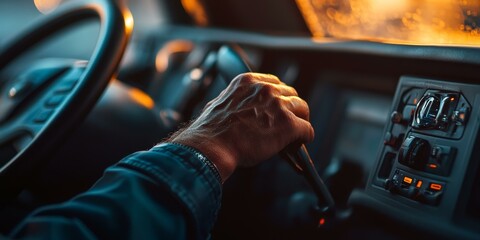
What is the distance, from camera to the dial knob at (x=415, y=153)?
88 centimetres

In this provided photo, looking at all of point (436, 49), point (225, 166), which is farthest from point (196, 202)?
point (436, 49)

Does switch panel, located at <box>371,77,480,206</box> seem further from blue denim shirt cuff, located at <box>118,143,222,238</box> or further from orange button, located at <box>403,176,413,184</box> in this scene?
blue denim shirt cuff, located at <box>118,143,222,238</box>

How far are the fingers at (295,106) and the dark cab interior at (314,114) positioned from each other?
0.13 meters

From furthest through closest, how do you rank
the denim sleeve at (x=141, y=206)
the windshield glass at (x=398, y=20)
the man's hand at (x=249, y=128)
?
the windshield glass at (x=398, y=20)
the man's hand at (x=249, y=128)
the denim sleeve at (x=141, y=206)

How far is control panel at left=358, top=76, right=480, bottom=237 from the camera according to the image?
847 mm

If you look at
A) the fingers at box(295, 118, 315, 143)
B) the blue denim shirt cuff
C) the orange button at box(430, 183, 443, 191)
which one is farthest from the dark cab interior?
the blue denim shirt cuff

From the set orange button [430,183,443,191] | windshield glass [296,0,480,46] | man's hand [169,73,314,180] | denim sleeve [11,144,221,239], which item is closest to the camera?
denim sleeve [11,144,221,239]

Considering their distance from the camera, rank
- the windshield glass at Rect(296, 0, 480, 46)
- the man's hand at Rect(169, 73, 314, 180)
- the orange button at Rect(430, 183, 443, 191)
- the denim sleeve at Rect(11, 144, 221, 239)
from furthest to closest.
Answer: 1. the windshield glass at Rect(296, 0, 480, 46)
2. the orange button at Rect(430, 183, 443, 191)
3. the man's hand at Rect(169, 73, 314, 180)
4. the denim sleeve at Rect(11, 144, 221, 239)

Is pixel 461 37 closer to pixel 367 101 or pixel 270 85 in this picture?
pixel 367 101

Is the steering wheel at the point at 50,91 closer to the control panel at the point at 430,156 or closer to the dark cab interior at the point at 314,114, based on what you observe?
the dark cab interior at the point at 314,114

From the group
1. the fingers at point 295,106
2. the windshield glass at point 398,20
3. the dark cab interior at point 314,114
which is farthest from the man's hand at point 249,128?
the windshield glass at point 398,20

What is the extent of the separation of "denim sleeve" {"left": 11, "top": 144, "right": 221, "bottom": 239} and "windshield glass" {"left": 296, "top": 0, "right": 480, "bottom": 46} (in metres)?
0.55

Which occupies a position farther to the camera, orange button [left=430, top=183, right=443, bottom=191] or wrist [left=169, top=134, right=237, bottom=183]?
orange button [left=430, top=183, right=443, bottom=191]

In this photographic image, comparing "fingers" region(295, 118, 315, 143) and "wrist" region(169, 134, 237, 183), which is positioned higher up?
"fingers" region(295, 118, 315, 143)
